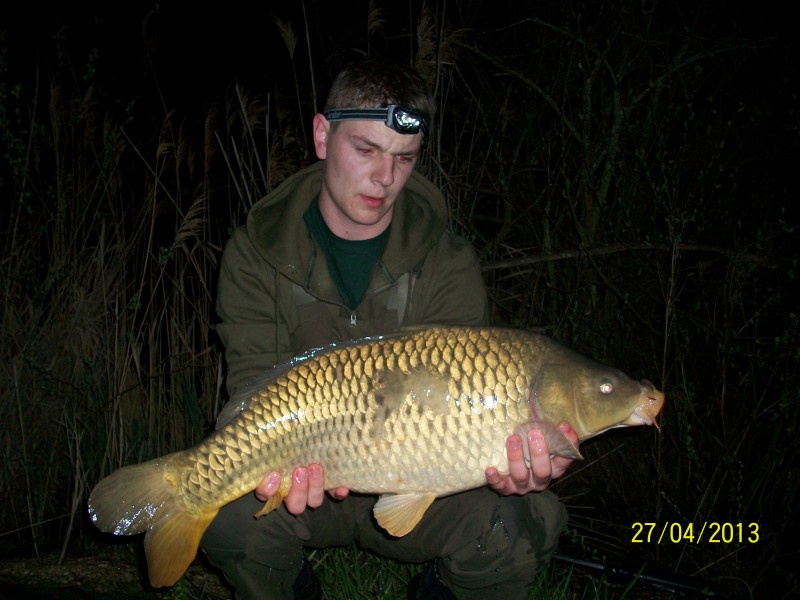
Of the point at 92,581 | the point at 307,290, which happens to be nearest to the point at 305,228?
the point at 307,290

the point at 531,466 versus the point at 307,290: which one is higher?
the point at 307,290

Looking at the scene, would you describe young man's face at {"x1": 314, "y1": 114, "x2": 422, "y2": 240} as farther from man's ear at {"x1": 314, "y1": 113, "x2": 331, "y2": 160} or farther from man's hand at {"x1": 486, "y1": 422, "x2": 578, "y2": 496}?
man's hand at {"x1": 486, "y1": 422, "x2": 578, "y2": 496}

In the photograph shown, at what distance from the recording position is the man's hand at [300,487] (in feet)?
4.76

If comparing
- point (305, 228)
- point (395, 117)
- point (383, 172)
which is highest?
point (395, 117)

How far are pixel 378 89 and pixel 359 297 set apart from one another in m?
0.54

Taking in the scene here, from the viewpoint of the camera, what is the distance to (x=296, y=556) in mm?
1688

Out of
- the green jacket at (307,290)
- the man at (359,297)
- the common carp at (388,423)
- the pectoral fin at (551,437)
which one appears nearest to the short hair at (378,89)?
the man at (359,297)

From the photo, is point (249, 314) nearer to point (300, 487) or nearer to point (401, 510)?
point (300, 487)

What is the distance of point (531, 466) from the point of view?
144cm

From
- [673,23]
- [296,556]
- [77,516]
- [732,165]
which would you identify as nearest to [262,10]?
[673,23]

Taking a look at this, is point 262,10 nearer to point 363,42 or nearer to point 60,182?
point 363,42

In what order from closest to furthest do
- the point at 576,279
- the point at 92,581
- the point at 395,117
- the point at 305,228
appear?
the point at 395,117, the point at 305,228, the point at 92,581, the point at 576,279

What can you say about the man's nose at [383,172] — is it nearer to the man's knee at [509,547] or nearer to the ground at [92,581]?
the man's knee at [509,547]
